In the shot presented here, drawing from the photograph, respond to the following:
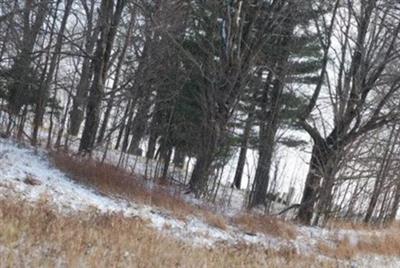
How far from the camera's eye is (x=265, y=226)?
13.2 m

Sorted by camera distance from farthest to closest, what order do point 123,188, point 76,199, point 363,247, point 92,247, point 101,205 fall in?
1. point 123,188
2. point 363,247
3. point 101,205
4. point 76,199
5. point 92,247

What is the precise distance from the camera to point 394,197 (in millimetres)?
26141

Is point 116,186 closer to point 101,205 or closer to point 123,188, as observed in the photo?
point 123,188

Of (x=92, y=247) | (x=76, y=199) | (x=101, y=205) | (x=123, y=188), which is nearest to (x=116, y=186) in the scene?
(x=123, y=188)

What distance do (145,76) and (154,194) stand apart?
8.30 m

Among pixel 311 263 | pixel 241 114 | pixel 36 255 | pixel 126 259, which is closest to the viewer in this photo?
pixel 36 255

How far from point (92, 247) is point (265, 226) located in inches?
294

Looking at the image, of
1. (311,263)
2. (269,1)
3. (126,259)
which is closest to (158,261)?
(126,259)

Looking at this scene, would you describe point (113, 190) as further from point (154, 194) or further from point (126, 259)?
point (126, 259)

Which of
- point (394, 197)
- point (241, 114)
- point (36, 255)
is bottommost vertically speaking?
point (36, 255)

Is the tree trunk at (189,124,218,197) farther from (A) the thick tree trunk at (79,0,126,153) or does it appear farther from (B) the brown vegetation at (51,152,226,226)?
(A) the thick tree trunk at (79,0,126,153)

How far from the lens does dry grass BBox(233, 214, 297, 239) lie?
12.8 m

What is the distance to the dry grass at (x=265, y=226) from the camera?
12.8 metres

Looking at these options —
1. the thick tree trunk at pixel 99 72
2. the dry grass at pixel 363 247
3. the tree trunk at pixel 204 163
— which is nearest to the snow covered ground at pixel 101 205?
the dry grass at pixel 363 247
